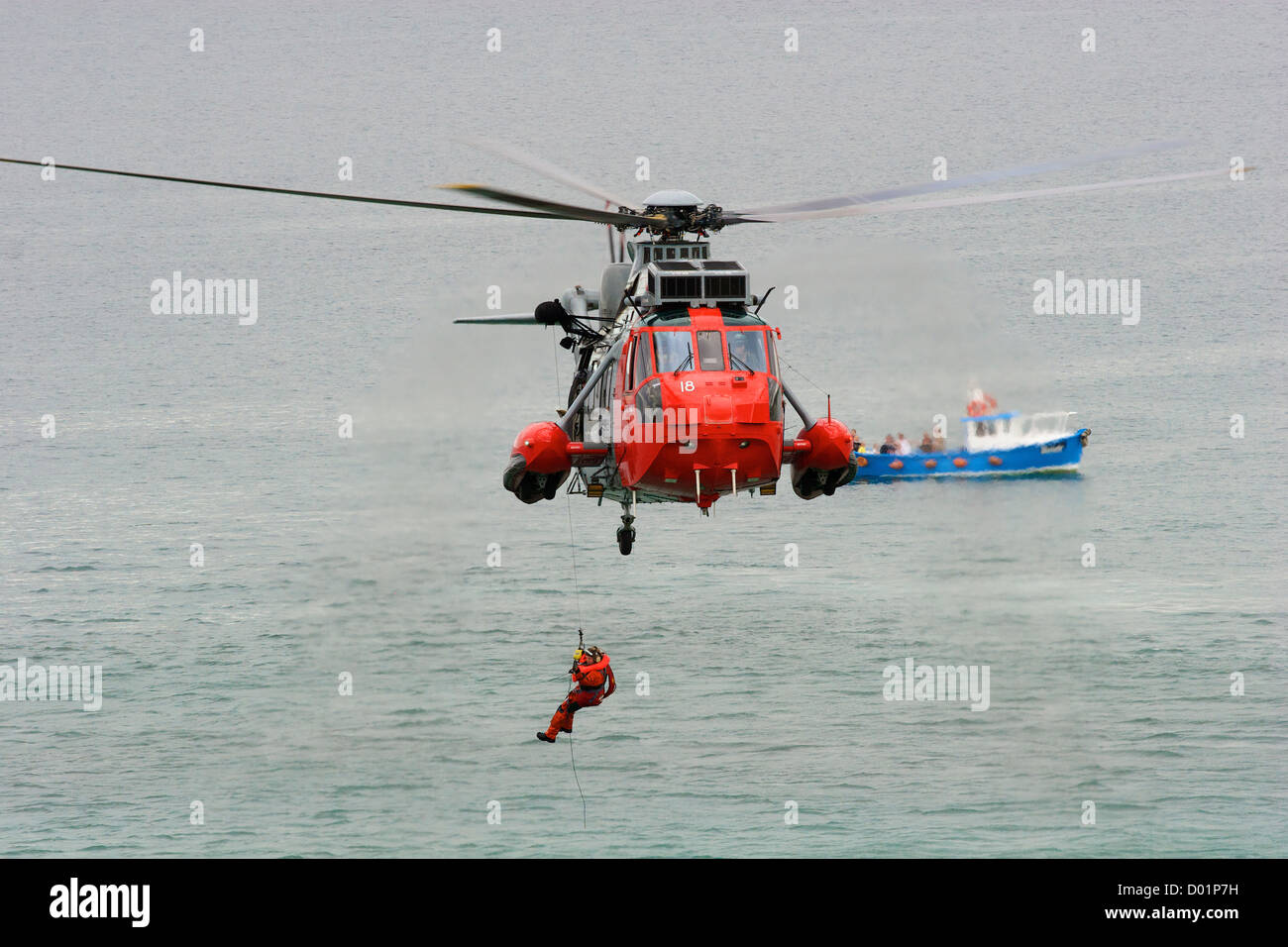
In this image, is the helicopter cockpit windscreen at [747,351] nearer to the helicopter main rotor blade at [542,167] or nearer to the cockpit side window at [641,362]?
the cockpit side window at [641,362]

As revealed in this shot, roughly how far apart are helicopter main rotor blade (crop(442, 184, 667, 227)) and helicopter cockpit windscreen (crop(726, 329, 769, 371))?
130 inches

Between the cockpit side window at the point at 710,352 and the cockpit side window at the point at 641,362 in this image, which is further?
the cockpit side window at the point at 641,362

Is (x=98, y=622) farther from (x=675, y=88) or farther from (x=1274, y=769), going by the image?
(x=675, y=88)

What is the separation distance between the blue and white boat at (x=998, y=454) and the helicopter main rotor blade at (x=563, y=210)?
187 ft

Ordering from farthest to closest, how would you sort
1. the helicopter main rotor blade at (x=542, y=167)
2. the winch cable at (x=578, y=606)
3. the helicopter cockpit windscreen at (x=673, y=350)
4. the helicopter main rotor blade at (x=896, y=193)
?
the winch cable at (x=578, y=606)
the helicopter main rotor blade at (x=542, y=167)
the helicopter main rotor blade at (x=896, y=193)
the helicopter cockpit windscreen at (x=673, y=350)

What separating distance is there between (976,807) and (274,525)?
5513 centimetres

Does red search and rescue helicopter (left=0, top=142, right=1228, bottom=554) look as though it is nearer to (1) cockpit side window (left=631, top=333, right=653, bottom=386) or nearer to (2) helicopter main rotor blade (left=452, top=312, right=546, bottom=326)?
(1) cockpit side window (left=631, top=333, right=653, bottom=386)

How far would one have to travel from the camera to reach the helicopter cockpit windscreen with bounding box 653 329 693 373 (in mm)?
32281

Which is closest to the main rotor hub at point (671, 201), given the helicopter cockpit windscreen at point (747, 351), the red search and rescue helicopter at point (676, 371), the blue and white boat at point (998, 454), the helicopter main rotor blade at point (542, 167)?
the red search and rescue helicopter at point (676, 371)

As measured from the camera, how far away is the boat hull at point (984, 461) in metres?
92.4

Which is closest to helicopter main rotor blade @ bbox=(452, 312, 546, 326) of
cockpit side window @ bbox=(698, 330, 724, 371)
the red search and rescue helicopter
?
the red search and rescue helicopter

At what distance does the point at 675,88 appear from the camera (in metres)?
161

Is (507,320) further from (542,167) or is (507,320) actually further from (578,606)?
(578,606)

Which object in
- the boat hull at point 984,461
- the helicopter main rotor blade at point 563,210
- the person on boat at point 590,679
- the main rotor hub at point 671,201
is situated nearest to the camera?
the helicopter main rotor blade at point 563,210
